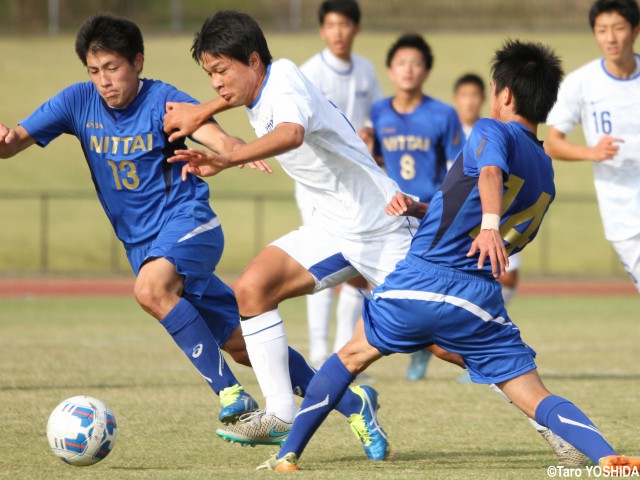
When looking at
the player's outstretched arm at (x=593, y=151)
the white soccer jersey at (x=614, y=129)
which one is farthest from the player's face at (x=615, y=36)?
the player's outstretched arm at (x=593, y=151)

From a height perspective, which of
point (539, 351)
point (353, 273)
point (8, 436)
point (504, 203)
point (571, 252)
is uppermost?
point (504, 203)

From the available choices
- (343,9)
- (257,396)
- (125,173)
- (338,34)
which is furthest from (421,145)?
(125,173)

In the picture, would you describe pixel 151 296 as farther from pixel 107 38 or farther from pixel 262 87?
pixel 107 38

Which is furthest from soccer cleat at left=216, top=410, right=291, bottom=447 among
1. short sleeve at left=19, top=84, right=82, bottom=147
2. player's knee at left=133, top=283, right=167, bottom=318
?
short sleeve at left=19, top=84, right=82, bottom=147

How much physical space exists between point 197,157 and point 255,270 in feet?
2.61

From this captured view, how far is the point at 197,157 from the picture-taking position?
459 centimetres

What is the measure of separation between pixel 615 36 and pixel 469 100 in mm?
2977

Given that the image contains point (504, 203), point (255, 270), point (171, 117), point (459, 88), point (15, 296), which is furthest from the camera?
point (15, 296)

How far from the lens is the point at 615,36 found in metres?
7.07

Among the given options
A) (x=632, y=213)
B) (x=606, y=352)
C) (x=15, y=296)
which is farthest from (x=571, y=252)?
(x=632, y=213)

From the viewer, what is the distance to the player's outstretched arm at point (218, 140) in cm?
526

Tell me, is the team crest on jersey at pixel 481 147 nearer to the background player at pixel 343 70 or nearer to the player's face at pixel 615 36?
the player's face at pixel 615 36

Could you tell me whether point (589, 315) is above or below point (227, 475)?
below

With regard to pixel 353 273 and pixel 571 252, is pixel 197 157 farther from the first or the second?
pixel 571 252
